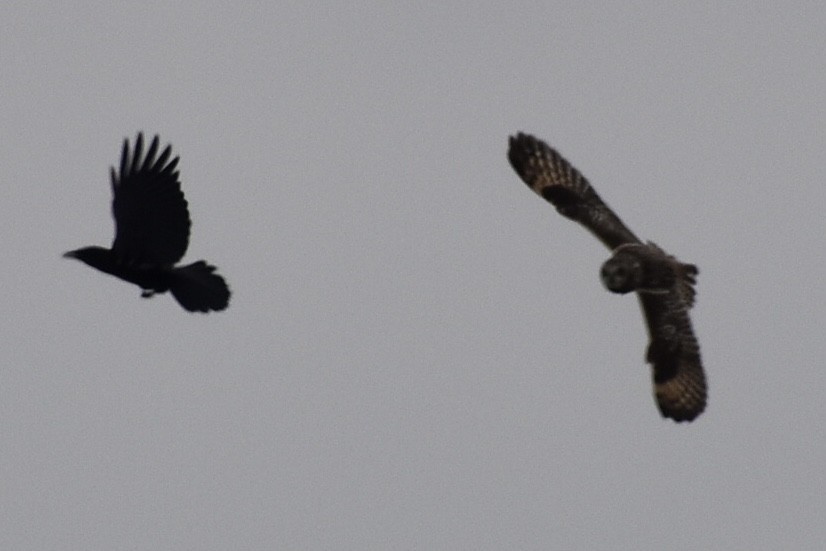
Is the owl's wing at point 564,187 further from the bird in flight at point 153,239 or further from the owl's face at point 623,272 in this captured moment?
the bird in flight at point 153,239

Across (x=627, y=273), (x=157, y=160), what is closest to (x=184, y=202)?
(x=157, y=160)

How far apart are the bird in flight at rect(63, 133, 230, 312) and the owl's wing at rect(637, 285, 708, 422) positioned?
18.4ft

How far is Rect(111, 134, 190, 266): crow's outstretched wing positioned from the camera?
22688 mm

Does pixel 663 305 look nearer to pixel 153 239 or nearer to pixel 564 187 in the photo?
pixel 564 187

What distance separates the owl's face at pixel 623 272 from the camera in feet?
80.1

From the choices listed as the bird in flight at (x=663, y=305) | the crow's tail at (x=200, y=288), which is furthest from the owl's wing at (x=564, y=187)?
the crow's tail at (x=200, y=288)

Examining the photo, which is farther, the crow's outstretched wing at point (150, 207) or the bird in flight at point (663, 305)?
the bird in flight at point (663, 305)

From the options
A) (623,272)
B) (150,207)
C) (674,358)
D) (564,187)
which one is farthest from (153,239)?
(674,358)

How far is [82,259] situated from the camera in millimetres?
23234

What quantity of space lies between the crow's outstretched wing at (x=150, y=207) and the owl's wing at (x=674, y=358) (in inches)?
238

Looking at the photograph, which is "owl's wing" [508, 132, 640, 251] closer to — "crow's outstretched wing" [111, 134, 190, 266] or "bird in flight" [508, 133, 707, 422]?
"bird in flight" [508, 133, 707, 422]

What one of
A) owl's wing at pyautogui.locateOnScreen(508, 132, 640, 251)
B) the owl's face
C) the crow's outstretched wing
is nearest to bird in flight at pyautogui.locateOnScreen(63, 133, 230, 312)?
the crow's outstretched wing

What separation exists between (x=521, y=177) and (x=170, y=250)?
619 cm

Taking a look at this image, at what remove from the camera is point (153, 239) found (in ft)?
75.0
